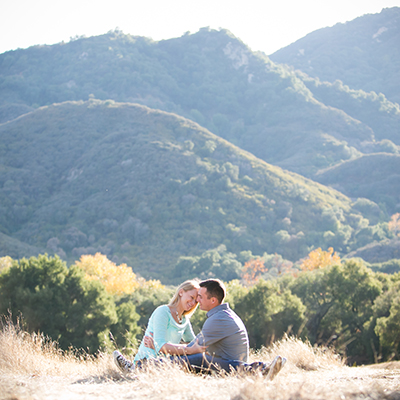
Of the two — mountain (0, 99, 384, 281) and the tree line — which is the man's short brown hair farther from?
mountain (0, 99, 384, 281)

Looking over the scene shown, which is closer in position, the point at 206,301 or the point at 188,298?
the point at 206,301

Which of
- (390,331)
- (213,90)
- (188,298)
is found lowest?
(390,331)

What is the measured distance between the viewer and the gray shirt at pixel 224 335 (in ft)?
13.4

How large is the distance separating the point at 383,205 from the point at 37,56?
392 feet

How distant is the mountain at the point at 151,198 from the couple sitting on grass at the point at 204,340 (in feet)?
159

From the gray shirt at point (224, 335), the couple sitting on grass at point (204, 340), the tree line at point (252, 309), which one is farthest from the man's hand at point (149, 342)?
the tree line at point (252, 309)

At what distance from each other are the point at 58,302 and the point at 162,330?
46.3 ft

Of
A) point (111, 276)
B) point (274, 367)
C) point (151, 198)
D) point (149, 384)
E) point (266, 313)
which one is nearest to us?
point (149, 384)

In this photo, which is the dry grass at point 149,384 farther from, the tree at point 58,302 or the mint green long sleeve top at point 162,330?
the tree at point 58,302

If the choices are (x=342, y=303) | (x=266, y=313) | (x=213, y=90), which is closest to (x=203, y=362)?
(x=266, y=313)

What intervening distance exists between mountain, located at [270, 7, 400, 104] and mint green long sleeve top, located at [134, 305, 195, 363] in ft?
541

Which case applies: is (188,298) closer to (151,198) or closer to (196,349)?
(196,349)

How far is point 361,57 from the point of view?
7023 inches

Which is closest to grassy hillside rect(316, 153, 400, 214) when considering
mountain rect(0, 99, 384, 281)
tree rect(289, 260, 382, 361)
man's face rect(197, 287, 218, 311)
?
mountain rect(0, 99, 384, 281)
